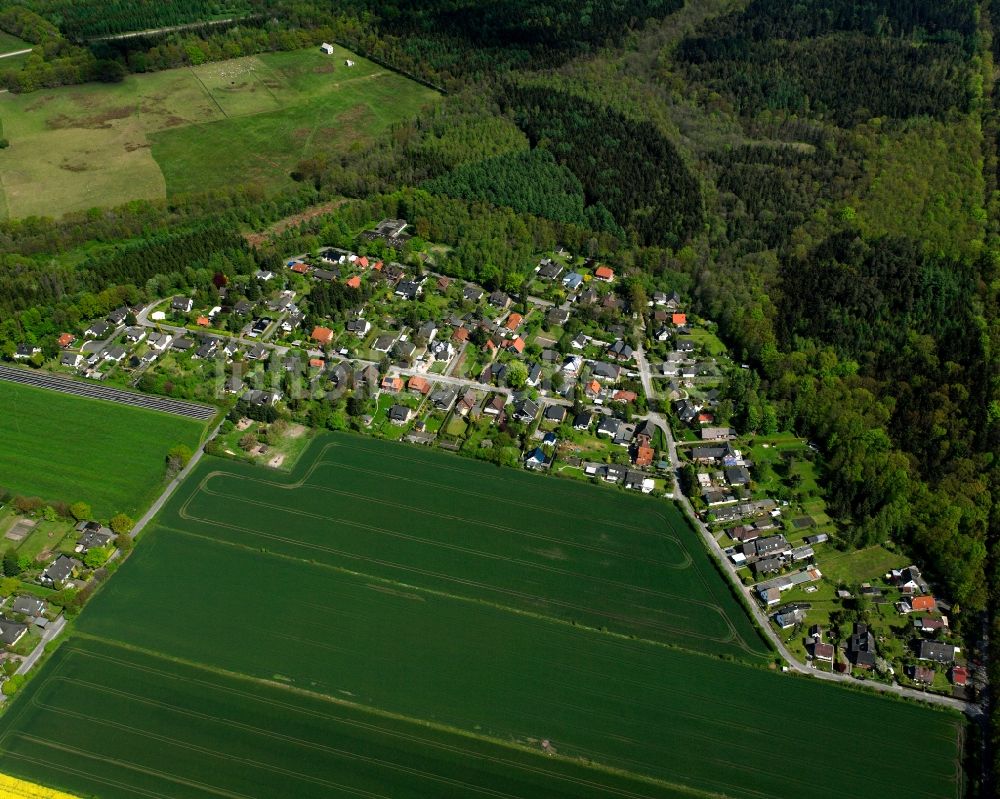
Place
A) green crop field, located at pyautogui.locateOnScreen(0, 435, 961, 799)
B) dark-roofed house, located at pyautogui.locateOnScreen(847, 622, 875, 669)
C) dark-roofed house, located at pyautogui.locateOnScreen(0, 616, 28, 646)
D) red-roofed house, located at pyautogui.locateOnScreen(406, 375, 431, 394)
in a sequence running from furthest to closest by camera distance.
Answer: red-roofed house, located at pyautogui.locateOnScreen(406, 375, 431, 394)
dark-roofed house, located at pyautogui.locateOnScreen(847, 622, 875, 669)
dark-roofed house, located at pyautogui.locateOnScreen(0, 616, 28, 646)
green crop field, located at pyautogui.locateOnScreen(0, 435, 961, 799)

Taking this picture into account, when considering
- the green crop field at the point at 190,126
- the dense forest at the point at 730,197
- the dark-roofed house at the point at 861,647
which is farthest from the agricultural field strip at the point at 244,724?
the green crop field at the point at 190,126

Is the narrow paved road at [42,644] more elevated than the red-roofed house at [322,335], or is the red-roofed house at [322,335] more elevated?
the red-roofed house at [322,335]

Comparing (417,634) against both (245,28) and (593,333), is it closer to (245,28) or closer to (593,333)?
(593,333)

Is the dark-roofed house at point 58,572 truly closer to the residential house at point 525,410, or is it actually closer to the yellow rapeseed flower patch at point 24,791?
the yellow rapeseed flower patch at point 24,791

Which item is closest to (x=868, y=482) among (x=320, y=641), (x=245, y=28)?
(x=320, y=641)

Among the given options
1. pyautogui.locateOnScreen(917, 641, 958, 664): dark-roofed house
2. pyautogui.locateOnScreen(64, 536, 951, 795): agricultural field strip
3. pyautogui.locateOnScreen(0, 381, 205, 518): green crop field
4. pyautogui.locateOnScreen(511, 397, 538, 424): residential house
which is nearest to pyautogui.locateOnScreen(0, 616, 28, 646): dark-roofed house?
pyautogui.locateOnScreen(0, 381, 205, 518): green crop field

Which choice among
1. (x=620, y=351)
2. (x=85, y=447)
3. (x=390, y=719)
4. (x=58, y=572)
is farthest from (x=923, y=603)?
(x=85, y=447)

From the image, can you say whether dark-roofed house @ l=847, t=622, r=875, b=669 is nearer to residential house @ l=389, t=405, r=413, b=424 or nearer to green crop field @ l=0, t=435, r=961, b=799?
green crop field @ l=0, t=435, r=961, b=799
